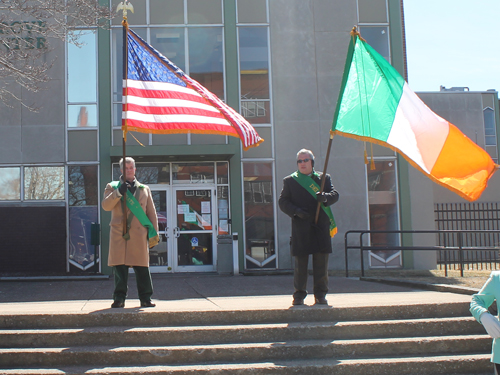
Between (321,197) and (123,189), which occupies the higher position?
A: (123,189)

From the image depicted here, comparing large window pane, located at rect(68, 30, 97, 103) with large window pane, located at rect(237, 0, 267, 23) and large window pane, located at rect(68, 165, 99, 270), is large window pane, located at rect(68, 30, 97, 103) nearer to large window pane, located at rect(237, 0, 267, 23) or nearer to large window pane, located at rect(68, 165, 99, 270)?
large window pane, located at rect(68, 165, 99, 270)

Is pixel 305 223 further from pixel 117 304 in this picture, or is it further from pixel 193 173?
pixel 193 173

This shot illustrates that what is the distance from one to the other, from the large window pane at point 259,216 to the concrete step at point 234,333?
8416 millimetres

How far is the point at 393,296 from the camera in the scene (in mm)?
8016

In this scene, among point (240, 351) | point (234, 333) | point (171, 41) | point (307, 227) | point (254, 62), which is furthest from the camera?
point (254, 62)

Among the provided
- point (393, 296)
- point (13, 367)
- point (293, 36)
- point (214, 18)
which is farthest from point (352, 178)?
point (13, 367)

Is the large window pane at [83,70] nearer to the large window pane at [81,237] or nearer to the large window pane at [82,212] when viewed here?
the large window pane at [82,212]

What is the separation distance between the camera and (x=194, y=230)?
14.7 metres

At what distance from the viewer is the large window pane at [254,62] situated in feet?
49.7

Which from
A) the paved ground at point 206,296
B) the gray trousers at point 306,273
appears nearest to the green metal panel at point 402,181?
the paved ground at point 206,296

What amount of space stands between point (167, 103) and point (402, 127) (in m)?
3.15

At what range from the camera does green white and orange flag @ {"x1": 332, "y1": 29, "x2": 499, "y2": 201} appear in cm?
620

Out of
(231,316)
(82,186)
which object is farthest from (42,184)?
(231,316)

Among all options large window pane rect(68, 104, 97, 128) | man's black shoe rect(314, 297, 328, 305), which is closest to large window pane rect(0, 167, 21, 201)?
large window pane rect(68, 104, 97, 128)
